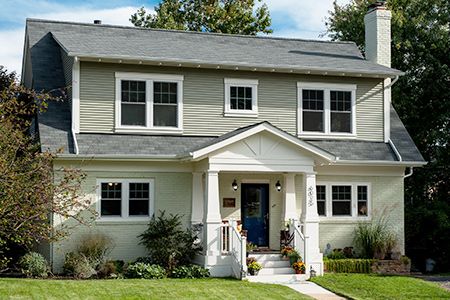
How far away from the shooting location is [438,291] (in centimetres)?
1895

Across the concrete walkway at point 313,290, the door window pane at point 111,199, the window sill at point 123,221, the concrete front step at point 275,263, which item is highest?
the door window pane at point 111,199

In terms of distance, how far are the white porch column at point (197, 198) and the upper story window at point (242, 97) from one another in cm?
243

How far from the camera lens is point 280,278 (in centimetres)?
2048

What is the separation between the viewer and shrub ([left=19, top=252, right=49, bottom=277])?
19.7 m

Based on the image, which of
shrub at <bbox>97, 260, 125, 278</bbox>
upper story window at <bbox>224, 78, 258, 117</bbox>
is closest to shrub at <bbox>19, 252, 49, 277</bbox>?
shrub at <bbox>97, 260, 125, 278</bbox>

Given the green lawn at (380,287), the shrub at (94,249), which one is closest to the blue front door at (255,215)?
the green lawn at (380,287)

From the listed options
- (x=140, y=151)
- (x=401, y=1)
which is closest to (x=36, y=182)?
(x=140, y=151)

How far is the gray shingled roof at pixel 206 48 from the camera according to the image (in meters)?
22.5

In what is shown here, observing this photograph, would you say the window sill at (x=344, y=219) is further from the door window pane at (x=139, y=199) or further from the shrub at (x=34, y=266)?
the shrub at (x=34, y=266)

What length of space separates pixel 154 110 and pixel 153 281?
5.89 m

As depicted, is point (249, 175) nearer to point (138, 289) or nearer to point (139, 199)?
point (139, 199)

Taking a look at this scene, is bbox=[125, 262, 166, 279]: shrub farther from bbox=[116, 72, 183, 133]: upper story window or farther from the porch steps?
bbox=[116, 72, 183, 133]: upper story window

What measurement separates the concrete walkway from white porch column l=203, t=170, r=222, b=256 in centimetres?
243

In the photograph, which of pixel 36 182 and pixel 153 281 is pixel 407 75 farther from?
pixel 36 182
